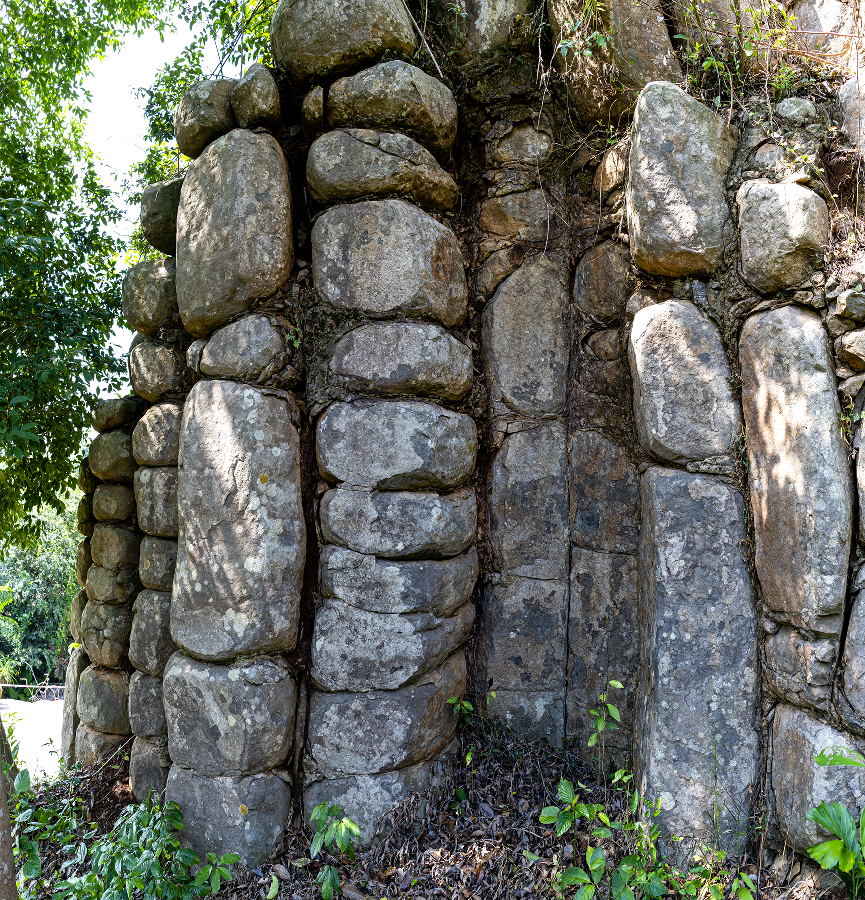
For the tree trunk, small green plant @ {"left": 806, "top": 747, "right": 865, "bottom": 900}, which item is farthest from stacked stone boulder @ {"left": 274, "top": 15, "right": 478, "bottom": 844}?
small green plant @ {"left": 806, "top": 747, "right": 865, "bottom": 900}

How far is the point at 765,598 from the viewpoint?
2.70m

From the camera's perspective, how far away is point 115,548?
3766mm

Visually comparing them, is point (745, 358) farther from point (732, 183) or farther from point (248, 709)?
point (248, 709)

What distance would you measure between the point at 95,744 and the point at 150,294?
2.72m

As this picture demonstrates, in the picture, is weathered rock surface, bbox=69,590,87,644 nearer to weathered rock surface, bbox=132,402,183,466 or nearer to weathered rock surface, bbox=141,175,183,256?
weathered rock surface, bbox=132,402,183,466

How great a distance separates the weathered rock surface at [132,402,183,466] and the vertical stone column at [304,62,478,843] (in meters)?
0.92

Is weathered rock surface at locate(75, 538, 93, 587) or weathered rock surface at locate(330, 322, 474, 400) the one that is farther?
weathered rock surface at locate(75, 538, 93, 587)

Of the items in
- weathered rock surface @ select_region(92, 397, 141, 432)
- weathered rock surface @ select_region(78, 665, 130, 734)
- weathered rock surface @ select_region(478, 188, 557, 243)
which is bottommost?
weathered rock surface @ select_region(78, 665, 130, 734)

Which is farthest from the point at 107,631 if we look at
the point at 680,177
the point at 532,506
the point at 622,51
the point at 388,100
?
the point at 622,51

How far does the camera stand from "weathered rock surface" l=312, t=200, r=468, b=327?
3.11 m

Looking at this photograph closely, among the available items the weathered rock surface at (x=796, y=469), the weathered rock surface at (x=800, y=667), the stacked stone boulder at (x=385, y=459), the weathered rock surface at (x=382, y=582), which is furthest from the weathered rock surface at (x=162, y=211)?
the weathered rock surface at (x=800, y=667)

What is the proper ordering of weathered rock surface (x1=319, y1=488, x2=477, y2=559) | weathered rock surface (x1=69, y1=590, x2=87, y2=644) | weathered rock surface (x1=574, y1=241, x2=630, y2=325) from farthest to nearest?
weathered rock surface (x1=69, y1=590, x2=87, y2=644) → weathered rock surface (x1=574, y1=241, x2=630, y2=325) → weathered rock surface (x1=319, y1=488, x2=477, y2=559)

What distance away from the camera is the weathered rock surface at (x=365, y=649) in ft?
9.71

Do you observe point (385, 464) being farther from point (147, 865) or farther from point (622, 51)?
point (622, 51)
